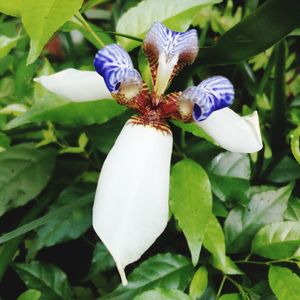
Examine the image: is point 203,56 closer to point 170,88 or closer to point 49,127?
point 170,88

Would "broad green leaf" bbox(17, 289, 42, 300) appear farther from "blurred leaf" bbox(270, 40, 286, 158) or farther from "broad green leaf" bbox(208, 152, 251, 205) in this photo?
"blurred leaf" bbox(270, 40, 286, 158)

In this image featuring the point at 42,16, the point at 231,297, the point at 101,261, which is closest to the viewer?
the point at 42,16

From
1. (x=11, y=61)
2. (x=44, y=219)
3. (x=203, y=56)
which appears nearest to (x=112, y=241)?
(x=44, y=219)

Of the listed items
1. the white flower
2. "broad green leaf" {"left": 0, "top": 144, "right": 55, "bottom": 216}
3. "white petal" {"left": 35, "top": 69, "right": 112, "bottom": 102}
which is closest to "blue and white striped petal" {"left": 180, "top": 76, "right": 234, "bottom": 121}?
the white flower

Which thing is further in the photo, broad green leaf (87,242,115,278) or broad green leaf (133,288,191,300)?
broad green leaf (87,242,115,278)

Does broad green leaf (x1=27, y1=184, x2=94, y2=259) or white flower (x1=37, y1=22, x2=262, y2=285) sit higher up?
white flower (x1=37, y1=22, x2=262, y2=285)

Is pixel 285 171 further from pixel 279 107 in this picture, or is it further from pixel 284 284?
pixel 284 284

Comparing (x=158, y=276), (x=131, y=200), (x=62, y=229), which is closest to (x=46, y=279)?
(x=62, y=229)
